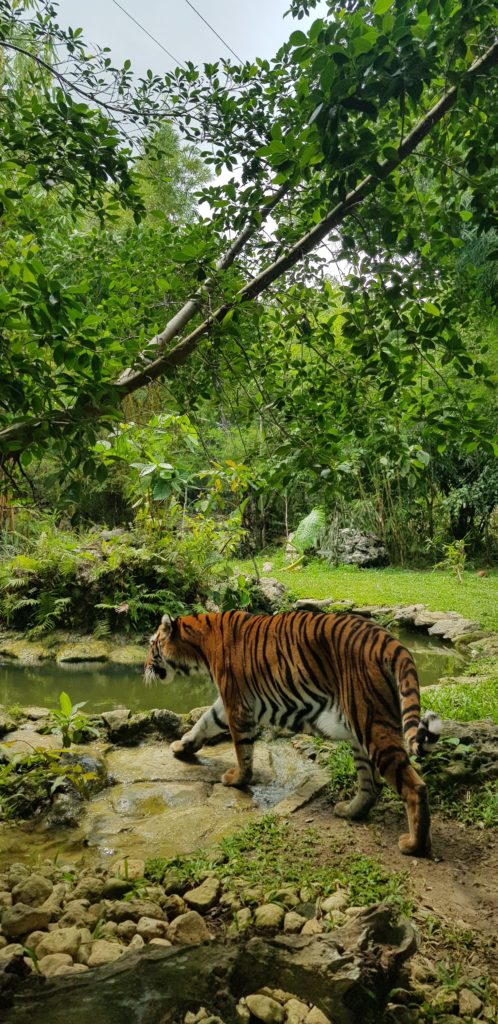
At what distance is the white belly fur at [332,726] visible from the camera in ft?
12.1

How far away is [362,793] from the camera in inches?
139

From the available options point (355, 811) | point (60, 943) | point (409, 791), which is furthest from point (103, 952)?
point (355, 811)

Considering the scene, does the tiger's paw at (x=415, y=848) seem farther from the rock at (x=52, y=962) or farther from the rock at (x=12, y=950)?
the rock at (x=12, y=950)

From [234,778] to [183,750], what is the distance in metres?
0.62

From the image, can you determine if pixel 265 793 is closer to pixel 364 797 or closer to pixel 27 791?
pixel 364 797

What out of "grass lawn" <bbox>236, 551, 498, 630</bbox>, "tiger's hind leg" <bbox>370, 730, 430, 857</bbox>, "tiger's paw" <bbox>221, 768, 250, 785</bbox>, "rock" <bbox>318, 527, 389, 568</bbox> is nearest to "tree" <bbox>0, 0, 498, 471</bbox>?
"tiger's hind leg" <bbox>370, 730, 430, 857</bbox>

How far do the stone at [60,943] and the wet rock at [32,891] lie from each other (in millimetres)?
347

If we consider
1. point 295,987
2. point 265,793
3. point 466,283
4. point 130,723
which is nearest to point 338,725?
point 265,793

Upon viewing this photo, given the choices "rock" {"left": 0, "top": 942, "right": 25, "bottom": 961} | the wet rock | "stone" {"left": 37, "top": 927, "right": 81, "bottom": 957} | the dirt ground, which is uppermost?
"rock" {"left": 0, "top": 942, "right": 25, "bottom": 961}

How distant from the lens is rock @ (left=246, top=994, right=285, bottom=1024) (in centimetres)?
189

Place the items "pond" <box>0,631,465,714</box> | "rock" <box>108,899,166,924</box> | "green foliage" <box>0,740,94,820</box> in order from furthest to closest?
"pond" <box>0,631,465,714</box>, "green foliage" <box>0,740,94,820</box>, "rock" <box>108,899,166,924</box>

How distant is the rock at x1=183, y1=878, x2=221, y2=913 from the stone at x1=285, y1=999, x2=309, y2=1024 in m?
0.75

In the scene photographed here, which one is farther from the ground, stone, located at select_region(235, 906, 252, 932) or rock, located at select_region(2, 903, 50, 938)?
rock, located at select_region(2, 903, 50, 938)

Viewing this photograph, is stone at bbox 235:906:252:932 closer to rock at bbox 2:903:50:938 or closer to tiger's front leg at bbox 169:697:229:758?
rock at bbox 2:903:50:938
